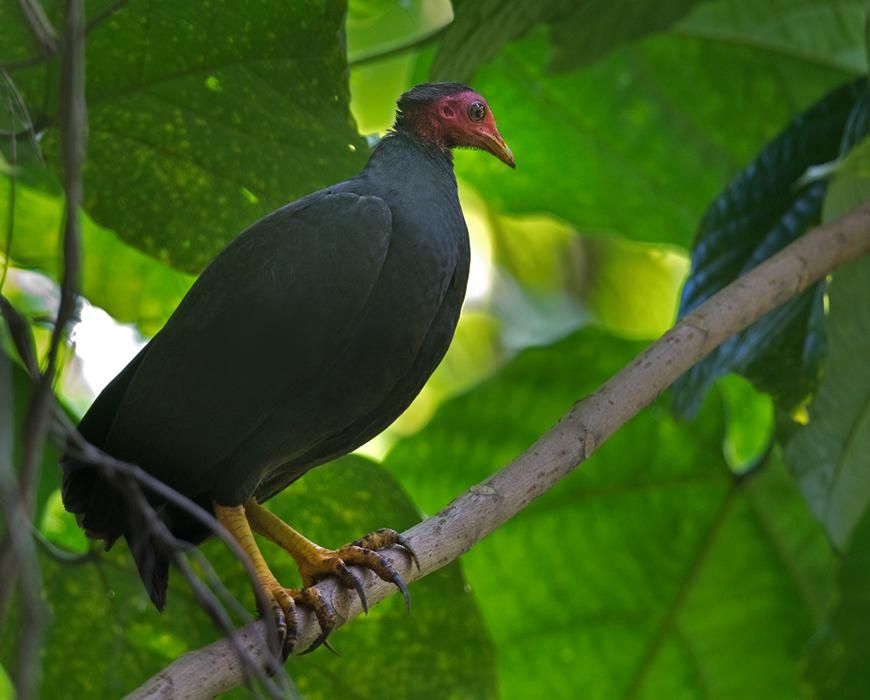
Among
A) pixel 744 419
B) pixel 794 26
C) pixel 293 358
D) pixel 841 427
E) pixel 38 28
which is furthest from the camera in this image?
pixel 744 419

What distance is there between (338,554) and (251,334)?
0.39 metres

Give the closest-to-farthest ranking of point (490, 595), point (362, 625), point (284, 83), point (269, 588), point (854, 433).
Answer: point (269, 588) < point (284, 83) < point (362, 625) < point (854, 433) < point (490, 595)

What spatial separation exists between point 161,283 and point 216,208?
2.34 feet

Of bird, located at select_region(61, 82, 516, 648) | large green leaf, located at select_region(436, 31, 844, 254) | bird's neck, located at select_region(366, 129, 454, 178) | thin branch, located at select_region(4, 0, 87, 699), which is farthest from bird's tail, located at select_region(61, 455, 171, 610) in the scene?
large green leaf, located at select_region(436, 31, 844, 254)

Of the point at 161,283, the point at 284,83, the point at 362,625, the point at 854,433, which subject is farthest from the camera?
the point at 161,283

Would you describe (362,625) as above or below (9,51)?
below

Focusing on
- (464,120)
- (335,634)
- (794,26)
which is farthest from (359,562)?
(794,26)

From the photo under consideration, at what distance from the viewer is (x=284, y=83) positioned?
7.39 feet

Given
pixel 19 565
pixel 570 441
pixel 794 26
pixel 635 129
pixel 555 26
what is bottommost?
pixel 635 129

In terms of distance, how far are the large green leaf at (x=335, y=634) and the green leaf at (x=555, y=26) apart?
826 mm

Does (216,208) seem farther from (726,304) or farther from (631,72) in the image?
(631,72)

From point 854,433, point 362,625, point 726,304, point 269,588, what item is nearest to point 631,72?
point 854,433

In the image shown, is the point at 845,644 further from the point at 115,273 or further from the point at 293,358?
the point at 115,273

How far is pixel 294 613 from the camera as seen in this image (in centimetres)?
189
